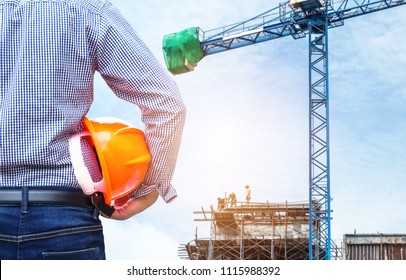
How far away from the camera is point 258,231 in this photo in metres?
28.5

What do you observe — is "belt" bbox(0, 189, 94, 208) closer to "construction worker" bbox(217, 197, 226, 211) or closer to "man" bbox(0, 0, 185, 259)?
"man" bbox(0, 0, 185, 259)

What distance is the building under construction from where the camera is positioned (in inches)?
1104

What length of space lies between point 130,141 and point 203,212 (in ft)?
87.4

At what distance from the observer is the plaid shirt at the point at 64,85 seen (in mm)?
1896

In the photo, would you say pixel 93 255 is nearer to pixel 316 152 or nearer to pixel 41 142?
pixel 41 142

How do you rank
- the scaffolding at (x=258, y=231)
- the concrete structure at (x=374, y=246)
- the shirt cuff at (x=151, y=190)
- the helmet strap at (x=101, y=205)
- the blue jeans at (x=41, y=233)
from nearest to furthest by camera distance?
the blue jeans at (x=41, y=233)
the helmet strap at (x=101, y=205)
the shirt cuff at (x=151, y=190)
the concrete structure at (x=374, y=246)
the scaffolding at (x=258, y=231)

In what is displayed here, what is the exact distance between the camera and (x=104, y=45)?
2066 mm

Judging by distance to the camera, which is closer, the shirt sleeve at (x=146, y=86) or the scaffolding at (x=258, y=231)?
the shirt sleeve at (x=146, y=86)

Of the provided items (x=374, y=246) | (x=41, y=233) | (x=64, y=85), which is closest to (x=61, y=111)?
(x=64, y=85)

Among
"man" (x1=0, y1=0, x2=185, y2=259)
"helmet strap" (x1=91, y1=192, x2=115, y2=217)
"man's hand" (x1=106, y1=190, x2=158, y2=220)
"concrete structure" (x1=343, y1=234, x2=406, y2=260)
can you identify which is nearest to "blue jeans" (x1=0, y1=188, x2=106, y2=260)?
"man" (x1=0, y1=0, x2=185, y2=259)

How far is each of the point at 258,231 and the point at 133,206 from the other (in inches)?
1049

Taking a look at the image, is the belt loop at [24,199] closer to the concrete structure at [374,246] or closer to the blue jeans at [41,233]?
the blue jeans at [41,233]

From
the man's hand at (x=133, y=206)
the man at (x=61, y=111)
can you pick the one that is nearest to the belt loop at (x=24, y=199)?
the man at (x=61, y=111)

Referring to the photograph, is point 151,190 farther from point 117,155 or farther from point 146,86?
point 146,86
